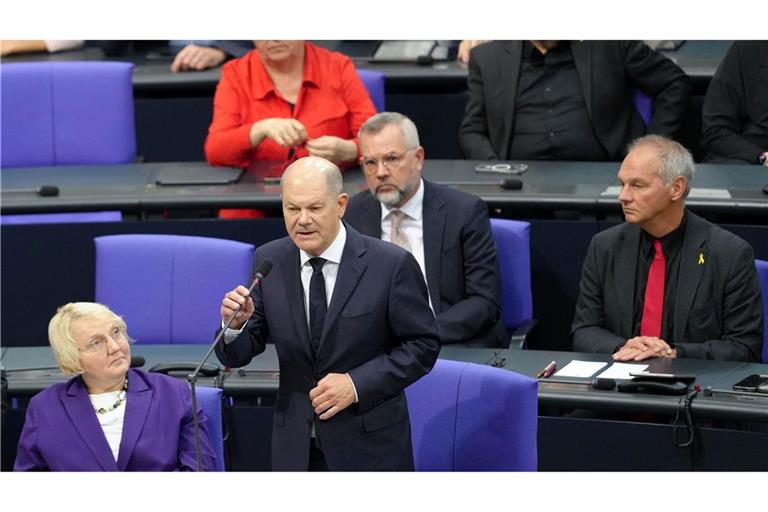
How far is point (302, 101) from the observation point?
14.8 ft

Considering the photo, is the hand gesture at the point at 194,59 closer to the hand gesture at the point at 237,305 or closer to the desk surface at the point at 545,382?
the desk surface at the point at 545,382

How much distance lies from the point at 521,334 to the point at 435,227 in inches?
15.8

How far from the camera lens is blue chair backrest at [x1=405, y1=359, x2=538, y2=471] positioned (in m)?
2.79

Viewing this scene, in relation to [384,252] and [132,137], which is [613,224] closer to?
[384,252]

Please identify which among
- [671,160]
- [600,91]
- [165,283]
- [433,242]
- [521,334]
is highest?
[600,91]

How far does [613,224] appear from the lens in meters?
4.01

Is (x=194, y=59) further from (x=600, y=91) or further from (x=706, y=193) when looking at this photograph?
(x=706, y=193)

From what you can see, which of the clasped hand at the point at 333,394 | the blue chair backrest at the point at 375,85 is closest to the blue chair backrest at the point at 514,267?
the blue chair backrest at the point at 375,85

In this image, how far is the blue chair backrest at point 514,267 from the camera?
385 cm

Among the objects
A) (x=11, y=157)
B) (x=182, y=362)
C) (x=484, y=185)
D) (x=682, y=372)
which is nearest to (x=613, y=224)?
(x=484, y=185)

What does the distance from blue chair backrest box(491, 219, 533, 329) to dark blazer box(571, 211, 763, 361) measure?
26 centimetres

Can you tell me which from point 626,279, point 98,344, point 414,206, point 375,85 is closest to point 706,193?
point 626,279

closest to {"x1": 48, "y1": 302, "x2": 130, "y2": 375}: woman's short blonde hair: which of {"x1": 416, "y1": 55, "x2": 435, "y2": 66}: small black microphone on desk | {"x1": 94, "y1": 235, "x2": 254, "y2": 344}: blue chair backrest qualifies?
{"x1": 94, "y1": 235, "x2": 254, "y2": 344}: blue chair backrest

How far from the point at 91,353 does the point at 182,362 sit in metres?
0.45
